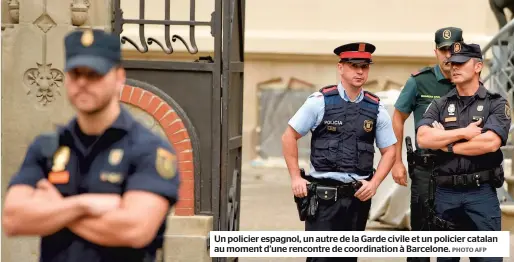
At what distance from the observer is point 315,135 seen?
753cm

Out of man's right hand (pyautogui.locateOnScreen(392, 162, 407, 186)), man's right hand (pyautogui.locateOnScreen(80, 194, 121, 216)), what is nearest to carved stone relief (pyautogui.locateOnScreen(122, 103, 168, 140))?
man's right hand (pyautogui.locateOnScreen(392, 162, 407, 186))

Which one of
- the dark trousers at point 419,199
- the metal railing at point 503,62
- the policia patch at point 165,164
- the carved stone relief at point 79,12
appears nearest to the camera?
the policia patch at point 165,164

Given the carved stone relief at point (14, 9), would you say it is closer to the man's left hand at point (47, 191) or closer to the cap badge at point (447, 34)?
the cap badge at point (447, 34)

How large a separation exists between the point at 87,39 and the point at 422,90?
15.9 ft

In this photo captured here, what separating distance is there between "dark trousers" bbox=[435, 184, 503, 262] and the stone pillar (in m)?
2.52

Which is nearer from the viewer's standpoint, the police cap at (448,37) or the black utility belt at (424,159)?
the black utility belt at (424,159)

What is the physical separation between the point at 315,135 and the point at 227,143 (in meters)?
0.70

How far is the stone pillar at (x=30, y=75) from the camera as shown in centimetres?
764

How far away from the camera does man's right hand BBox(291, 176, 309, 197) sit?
7.43 meters

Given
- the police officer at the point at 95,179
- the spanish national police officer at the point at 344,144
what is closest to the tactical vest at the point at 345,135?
the spanish national police officer at the point at 344,144

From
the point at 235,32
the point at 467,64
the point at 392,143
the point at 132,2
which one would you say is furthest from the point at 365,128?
the point at 132,2

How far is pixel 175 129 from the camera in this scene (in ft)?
25.7

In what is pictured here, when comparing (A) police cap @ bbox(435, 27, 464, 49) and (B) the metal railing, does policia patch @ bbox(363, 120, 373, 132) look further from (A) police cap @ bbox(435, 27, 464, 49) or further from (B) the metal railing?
(B) the metal railing

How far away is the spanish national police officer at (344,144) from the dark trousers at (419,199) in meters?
0.45
